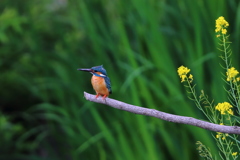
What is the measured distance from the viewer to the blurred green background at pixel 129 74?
286cm

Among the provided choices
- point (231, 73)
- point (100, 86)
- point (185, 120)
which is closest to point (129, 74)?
point (100, 86)

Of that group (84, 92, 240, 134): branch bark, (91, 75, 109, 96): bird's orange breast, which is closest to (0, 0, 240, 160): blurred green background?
(91, 75, 109, 96): bird's orange breast

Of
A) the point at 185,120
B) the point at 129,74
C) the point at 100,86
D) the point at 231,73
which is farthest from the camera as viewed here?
the point at 129,74

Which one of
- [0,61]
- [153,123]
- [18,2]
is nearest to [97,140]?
[153,123]

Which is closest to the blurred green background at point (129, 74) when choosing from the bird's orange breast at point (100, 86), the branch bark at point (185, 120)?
the bird's orange breast at point (100, 86)

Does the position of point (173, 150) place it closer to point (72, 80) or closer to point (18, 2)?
point (72, 80)

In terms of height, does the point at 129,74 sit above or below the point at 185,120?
above

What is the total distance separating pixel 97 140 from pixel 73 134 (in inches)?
7.7

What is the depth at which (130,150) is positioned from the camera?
9.81 ft

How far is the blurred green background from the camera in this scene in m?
2.86

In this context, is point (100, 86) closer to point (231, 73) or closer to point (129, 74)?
point (231, 73)

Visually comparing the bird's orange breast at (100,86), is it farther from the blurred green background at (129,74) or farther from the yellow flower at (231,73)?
the blurred green background at (129,74)

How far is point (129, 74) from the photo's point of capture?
3.15m

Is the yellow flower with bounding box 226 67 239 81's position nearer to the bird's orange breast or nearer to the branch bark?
the branch bark
